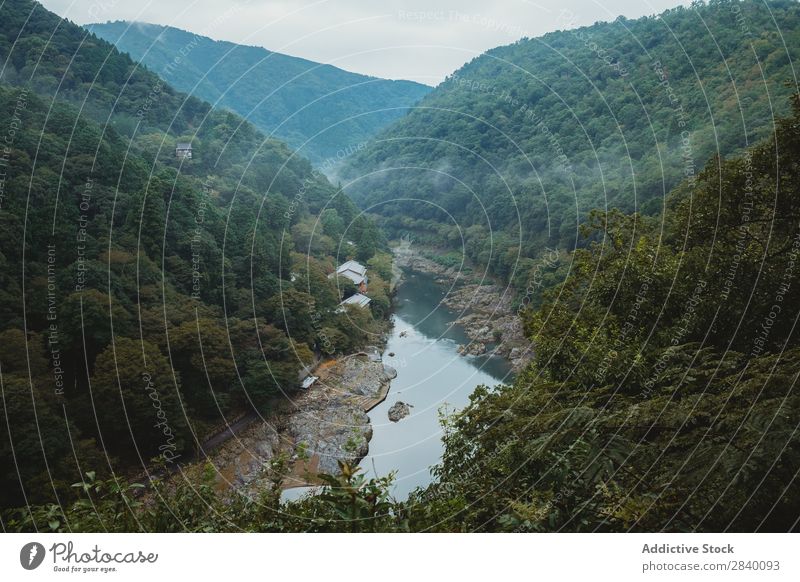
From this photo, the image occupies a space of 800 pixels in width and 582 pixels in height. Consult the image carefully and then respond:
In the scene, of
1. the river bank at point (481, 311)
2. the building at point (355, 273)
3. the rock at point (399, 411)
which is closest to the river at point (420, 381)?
the rock at point (399, 411)

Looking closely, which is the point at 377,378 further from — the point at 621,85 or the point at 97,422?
the point at 621,85

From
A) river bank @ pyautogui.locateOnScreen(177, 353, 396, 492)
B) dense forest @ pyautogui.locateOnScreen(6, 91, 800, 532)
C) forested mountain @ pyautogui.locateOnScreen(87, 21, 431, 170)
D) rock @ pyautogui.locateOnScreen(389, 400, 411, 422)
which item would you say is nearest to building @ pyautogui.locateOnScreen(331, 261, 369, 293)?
river bank @ pyautogui.locateOnScreen(177, 353, 396, 492)

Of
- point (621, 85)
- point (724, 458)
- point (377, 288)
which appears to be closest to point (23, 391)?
point (724, 458)

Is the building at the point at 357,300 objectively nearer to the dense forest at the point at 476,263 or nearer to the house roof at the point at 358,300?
the house roof at the point at 358,300

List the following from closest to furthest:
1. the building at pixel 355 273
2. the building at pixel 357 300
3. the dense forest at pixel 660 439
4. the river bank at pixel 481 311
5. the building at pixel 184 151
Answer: the dense forest at pixel 660 439 < the river bank at pixel 481 311 < the building at pixel 357 300 < the building at pixel 355 273 < the building at pixel 184 151

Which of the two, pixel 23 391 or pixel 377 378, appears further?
pixel 377 378

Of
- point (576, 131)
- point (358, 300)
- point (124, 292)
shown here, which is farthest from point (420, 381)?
point (576, 131)
